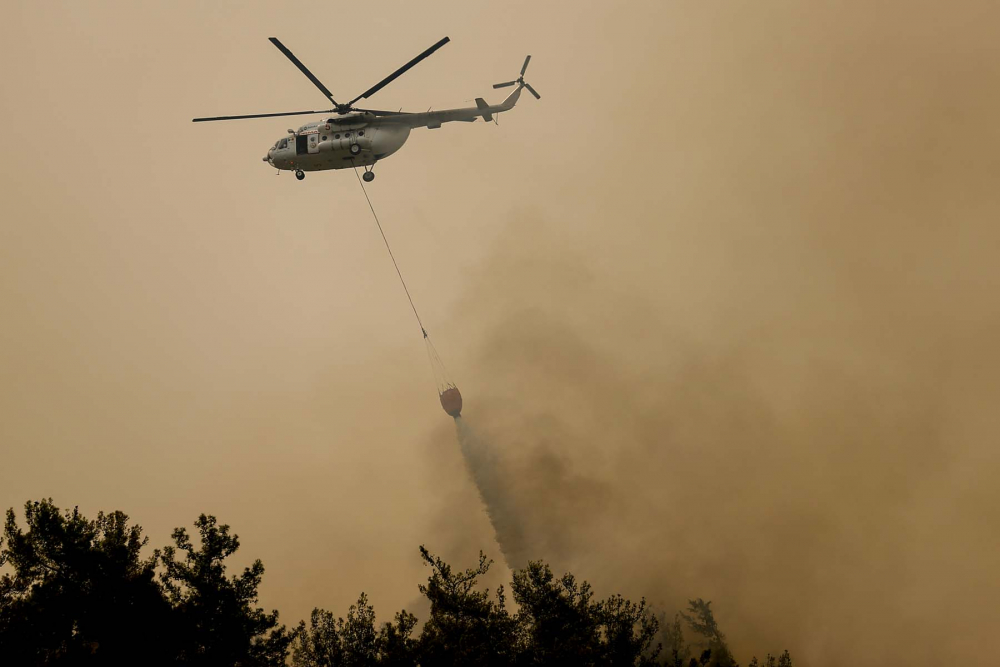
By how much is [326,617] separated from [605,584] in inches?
1861

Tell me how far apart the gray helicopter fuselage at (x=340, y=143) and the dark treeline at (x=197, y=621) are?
63.0 feet

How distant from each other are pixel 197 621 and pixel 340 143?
24.0 metres

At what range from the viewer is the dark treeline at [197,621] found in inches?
1171

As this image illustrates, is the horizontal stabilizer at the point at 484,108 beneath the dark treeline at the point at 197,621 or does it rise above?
above

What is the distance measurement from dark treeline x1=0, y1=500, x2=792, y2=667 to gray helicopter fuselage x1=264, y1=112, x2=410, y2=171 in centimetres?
→ 1921

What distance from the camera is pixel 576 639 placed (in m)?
32.4

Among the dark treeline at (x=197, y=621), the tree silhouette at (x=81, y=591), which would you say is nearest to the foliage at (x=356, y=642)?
the dark treeline at (x=197, y=621)

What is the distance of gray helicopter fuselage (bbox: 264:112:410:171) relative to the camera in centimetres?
3762

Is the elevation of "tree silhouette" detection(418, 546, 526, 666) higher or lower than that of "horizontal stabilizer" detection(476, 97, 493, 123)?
lower

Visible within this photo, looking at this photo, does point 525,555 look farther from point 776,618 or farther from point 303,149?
point 303,149

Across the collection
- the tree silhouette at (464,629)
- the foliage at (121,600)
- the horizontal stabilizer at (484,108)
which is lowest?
the tree silhouette at (464,629)

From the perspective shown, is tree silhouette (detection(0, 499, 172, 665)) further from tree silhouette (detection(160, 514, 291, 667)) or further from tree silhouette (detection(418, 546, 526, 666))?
tree silhouette (detection(418, 546, 526, 666))

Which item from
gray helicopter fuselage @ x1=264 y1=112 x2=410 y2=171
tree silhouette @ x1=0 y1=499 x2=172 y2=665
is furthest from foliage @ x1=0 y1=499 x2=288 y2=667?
gray helicopter fuselage @ x1=264 y1=112 x2=410 y2=171

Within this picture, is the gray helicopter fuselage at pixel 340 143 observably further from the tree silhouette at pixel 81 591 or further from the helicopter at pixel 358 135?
the tree silhouette at pixel 81 591
